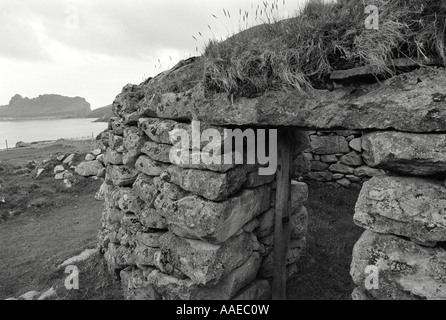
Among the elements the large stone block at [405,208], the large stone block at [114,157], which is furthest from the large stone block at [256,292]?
the large stone block at [114,157]

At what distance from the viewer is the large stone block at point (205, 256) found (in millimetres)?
3885

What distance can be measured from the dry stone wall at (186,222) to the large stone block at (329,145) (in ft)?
12.9

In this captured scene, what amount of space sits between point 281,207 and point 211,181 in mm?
1347

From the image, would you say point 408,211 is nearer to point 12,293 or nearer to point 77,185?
point 12,293

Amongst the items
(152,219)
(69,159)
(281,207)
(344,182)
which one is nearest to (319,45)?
(281,207)

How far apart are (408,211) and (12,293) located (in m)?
6.80

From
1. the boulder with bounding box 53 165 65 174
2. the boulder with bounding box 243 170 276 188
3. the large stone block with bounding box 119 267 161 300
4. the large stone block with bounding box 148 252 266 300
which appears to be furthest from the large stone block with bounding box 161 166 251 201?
the boulder with bounding box 53 165 65 174

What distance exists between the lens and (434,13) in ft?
9.02

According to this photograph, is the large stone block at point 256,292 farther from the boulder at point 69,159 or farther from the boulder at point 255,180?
the boulder at point 69,159

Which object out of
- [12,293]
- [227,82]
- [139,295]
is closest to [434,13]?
[227,82]

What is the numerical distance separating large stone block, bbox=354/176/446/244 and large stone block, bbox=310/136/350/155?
588 cm

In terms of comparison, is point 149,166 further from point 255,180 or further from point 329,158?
point 329,158

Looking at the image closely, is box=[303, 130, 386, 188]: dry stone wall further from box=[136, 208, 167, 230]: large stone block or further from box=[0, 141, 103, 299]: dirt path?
box=[0, 141, 103, 299]: dirt path

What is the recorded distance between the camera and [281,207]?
457 cm
